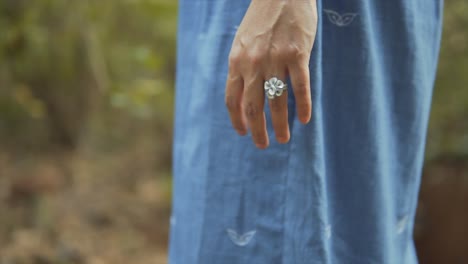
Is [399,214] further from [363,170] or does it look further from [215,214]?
[215,214]

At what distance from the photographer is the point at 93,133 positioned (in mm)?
2863

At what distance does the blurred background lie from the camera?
2102mm

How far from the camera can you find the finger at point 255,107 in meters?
0.63

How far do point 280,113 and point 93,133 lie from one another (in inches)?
92.4

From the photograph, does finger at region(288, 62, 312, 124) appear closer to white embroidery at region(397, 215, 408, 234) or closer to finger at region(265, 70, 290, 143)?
finger at region(265, 70, 290, 143)

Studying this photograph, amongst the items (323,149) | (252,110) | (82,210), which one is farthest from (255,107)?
(82,210)

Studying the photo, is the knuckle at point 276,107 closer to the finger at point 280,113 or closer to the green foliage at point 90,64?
the finger at point 280,113

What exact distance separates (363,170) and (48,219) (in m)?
1.90

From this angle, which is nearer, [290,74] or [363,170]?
[290,74]

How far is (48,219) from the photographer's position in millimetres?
2381

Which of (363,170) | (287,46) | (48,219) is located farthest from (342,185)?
(48,219)

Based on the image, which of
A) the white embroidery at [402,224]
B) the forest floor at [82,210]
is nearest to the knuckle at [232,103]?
the white embroidery at [402,224]

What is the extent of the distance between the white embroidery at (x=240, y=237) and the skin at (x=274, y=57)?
0.15 m

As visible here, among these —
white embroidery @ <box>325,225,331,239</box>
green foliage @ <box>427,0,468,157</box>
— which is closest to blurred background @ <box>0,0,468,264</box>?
green foliage @ <box>427,0,468,157</box>
